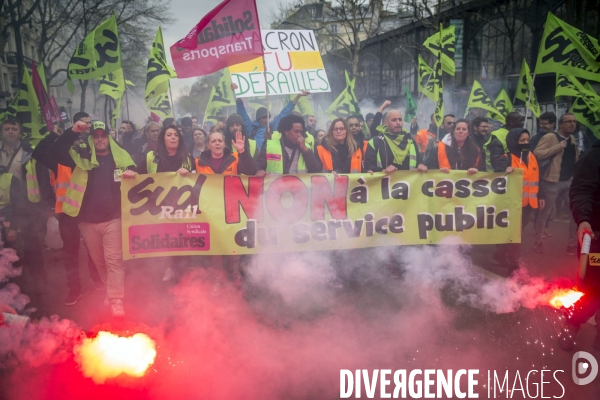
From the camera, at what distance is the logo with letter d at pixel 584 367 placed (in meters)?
3.29

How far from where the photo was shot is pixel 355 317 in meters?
4.30

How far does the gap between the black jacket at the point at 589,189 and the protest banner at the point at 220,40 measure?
325 centimetres

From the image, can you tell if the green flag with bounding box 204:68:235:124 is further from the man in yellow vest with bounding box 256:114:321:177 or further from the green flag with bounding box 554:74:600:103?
the green flag with bounding box 554:74:600:103

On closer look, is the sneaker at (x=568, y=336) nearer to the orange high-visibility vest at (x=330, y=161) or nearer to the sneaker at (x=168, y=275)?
the orange high-visibility vest at (x=330, y=161)

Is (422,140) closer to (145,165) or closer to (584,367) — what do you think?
(145,165)

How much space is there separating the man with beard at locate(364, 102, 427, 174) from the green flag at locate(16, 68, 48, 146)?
4.10 metres

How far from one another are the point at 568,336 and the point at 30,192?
5.41 meters

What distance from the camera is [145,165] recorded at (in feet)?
16.4

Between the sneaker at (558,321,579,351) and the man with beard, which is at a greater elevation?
the man with beard

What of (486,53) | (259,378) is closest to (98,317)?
(259,378)

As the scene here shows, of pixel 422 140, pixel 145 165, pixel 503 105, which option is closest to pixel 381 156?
pixel 145 165

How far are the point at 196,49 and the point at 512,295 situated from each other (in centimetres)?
405

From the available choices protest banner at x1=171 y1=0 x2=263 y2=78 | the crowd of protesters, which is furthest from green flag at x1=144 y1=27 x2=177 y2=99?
protest banner at x1=171 y1=0 x2=263 y2=78

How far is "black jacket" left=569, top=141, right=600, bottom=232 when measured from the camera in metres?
3.61
